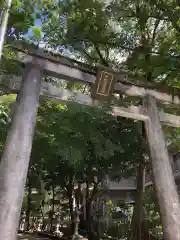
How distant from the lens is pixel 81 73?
4988 mm

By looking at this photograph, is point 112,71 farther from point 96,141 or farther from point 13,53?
point 96,141

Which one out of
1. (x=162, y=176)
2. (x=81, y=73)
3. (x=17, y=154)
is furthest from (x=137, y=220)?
(x=17, y=154)

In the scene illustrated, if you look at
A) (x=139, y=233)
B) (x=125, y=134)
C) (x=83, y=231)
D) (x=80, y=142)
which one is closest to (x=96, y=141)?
(x=80, y=142)

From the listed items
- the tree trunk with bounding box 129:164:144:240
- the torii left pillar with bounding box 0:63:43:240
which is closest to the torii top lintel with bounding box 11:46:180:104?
the torii left pillar with bounding box 0:63:43:240

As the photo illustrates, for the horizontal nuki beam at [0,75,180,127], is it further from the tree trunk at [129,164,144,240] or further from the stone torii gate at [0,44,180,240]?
the tree trunk at [129,164,144,240]

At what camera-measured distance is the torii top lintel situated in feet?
15.1

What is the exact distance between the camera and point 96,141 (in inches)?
278

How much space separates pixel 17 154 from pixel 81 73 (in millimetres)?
2107

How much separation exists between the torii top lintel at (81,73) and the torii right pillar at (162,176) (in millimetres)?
278

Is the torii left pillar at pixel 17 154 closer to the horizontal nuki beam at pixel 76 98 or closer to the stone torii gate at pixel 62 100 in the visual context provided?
the stone torii gate at pixel 62 100

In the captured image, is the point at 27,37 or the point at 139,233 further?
the point at 139,233

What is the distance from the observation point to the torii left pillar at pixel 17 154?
3.28 meters

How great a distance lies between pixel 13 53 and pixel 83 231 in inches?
350

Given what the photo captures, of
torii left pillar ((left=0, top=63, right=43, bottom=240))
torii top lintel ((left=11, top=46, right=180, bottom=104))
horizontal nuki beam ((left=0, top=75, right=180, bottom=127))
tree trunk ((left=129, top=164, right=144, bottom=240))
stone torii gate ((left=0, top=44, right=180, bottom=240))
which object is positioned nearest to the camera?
torii left pillar ((left=0, top=63, right=43, bottom=240))
